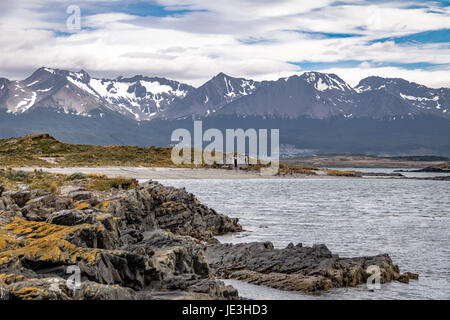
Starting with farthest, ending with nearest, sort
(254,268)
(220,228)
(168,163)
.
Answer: (168,163) → (220,228) → (254,268)

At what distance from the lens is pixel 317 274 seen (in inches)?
797

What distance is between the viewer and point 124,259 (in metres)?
14.9

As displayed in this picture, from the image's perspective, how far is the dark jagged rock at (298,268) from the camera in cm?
1967

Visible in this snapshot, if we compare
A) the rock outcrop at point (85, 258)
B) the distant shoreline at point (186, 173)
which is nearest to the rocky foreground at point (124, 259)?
the rock outcrop at point (85, 258)

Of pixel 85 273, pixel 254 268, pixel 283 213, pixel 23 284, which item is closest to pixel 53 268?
pixel 85 273

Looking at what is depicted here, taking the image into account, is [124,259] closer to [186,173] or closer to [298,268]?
[298,268]

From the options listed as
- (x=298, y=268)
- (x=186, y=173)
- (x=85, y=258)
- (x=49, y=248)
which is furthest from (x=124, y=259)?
(x=186, y=173)

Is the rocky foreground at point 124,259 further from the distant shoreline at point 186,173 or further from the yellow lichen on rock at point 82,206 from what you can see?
the distant shoreline at point 186,173

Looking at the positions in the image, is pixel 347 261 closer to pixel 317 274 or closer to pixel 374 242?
pixel 317 274

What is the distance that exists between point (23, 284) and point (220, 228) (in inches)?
890

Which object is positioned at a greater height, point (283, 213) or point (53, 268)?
point (53, 268)

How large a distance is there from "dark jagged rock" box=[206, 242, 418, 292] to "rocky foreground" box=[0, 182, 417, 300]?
37 mm

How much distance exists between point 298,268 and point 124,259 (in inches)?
336

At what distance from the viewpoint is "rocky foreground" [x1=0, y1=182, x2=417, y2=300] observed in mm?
12920
